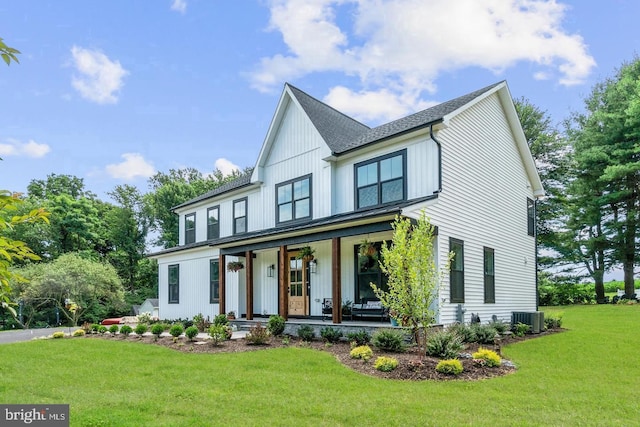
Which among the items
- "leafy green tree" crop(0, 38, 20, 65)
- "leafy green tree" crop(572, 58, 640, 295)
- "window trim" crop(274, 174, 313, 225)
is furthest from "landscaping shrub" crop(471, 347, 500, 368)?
"leafy green tree" crop(572, 58, 640, 295)

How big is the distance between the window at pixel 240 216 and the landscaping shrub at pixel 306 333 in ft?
24.0

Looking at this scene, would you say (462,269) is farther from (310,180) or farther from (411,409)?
(411,409)

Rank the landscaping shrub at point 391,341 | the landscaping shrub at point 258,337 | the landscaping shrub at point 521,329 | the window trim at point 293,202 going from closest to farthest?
the landscaping shrub at point 391,341, the landscaping shrub at point 258,337, the landscaping shrub at point 521,329, the window trim at point 293,202

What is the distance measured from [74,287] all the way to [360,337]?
2222 centimetres

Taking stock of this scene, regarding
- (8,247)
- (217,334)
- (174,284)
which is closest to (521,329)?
(217,334)

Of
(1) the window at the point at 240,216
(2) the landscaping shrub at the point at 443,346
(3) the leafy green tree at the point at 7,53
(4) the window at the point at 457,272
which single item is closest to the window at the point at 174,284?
(1) the window at the point at 240,216

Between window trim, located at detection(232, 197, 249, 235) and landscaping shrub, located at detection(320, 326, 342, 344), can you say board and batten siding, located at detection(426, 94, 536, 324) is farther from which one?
window trim, located at detection(232, 197, 249, 235)

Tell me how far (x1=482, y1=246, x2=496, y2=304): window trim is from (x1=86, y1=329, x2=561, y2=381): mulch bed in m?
1.57

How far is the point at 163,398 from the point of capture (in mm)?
6879

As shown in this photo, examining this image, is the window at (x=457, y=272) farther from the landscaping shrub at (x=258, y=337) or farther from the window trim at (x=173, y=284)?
the window trim at (x=173, y=284)

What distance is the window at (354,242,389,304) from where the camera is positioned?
14.0 m

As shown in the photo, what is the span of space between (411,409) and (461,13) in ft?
40.9

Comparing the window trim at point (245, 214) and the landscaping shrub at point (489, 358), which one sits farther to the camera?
the window trim at point (245, 214)

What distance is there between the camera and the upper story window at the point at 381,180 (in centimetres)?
1396
